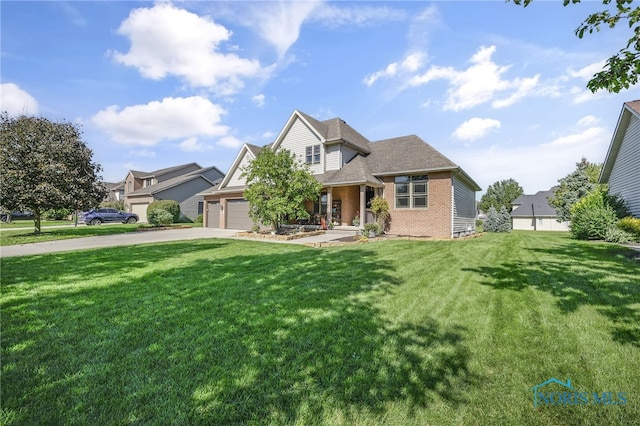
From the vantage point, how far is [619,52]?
16.6 ft

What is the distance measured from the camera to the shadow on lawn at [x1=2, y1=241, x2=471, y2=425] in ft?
7.07

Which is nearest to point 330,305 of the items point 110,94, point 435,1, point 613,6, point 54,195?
point 613,6

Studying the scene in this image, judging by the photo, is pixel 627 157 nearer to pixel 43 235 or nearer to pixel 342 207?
pixel 342 207

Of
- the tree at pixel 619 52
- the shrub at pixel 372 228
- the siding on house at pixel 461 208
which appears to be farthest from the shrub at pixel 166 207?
the tree at pixel 619 52

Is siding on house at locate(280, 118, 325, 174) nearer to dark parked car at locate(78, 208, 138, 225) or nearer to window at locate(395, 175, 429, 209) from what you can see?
window at locate(395, 175, 429, 209)

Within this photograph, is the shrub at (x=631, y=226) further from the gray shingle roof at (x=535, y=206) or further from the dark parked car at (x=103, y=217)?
the dark parked car at (x=103, y=217)

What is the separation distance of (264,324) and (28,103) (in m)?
21.2

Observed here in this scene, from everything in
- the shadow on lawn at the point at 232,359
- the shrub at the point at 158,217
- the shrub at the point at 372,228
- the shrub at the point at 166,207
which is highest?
the shrub at the point at 166,207

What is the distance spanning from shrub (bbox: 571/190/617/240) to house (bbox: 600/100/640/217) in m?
1.10

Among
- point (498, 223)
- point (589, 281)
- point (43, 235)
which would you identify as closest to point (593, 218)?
point (589, 281)

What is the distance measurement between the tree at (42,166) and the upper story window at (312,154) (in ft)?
44.9

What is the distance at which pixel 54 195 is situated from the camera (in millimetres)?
14469

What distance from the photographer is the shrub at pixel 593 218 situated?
43.1 ft

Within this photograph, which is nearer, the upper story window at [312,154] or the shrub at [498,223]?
the upper story window at [312,154]
